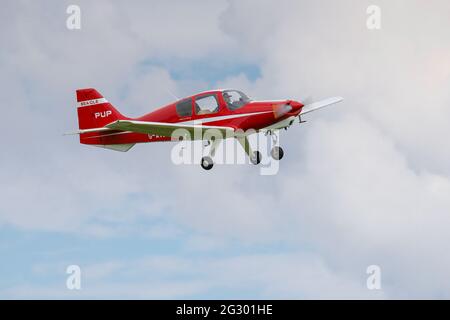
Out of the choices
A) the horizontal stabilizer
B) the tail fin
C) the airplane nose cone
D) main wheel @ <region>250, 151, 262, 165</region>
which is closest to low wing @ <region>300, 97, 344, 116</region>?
the airplane nose cone

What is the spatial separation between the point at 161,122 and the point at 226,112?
133 inches

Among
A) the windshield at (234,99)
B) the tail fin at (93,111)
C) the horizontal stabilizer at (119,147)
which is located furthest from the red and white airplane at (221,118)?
the tail fin at (93,111)

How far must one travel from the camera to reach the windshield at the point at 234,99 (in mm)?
29031

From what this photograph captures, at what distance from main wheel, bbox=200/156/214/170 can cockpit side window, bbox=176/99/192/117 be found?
6.80ft

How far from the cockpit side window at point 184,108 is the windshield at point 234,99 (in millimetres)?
1631

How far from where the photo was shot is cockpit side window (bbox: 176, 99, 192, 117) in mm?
29706

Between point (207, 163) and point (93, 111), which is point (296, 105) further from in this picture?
point (93, 111)

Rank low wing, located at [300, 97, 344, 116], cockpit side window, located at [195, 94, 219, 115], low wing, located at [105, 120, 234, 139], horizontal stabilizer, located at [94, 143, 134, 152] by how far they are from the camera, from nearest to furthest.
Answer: low wing, located at [105, 120, 234, 139]
cockpit side window, located at [195, 94, 219, 115]
low wing, located at [300, 97, 344, 116]
horizontal stabilizer, located at [94, 143, 134, 152]

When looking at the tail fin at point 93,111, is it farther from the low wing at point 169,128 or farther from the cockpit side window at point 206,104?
the cockpit side window at point 206,104

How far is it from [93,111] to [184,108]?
19.2 feet

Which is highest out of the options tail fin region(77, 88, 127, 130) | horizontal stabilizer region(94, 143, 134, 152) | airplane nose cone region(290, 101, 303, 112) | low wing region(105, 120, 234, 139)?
tail fin region(77, 88, 127, 130)

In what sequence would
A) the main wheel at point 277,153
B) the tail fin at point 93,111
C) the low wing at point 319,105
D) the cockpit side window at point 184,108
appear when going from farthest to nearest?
1. the tail fin at point 93,111
2. the cockpit side window at point 184,108
3. the low wing at point 319,105
4. the main wheel at point 277,153

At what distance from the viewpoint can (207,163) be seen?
2898 cm

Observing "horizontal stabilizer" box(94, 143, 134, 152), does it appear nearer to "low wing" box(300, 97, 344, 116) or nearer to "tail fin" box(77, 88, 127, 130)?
"tail fin" box(77, 88, 127, 130)
